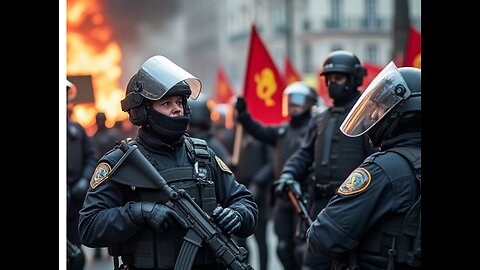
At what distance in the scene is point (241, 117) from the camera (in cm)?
740

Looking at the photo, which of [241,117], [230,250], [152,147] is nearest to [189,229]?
[230,250]

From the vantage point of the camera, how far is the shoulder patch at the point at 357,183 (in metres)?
3.54

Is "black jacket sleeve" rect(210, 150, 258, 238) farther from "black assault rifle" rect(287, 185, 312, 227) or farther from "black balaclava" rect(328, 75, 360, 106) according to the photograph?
"black balaclava" rect(328, 75, 360, 106)

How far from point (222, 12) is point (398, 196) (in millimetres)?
59151

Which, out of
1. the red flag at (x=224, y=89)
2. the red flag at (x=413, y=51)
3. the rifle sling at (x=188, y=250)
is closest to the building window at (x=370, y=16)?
the red flag at (x=224, y=89)

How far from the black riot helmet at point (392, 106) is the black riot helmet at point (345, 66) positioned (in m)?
2.09

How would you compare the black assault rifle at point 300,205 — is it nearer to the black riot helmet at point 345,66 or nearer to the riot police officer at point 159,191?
the black riot helmet at point 345,66

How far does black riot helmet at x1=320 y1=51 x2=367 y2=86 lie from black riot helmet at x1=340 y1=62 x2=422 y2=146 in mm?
2088

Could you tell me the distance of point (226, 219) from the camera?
3.71m

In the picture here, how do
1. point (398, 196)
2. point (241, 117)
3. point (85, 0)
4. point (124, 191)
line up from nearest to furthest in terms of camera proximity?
point (398, 196), point (124, 191), point (241, 117), point (85, 0)

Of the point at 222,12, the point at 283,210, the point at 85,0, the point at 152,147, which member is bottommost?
the point at 283,210

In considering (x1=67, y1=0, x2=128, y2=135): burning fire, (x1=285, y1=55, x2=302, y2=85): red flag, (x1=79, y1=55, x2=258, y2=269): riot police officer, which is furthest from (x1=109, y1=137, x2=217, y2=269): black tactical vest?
(x1=67, y1=0, x2=128, y2=135): burning fire

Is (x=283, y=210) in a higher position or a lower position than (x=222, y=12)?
lower
